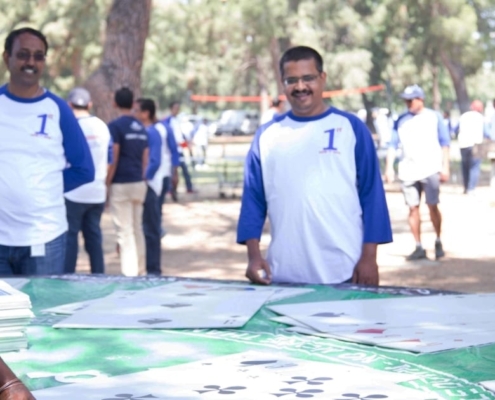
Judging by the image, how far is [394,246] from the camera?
14000 millimetres

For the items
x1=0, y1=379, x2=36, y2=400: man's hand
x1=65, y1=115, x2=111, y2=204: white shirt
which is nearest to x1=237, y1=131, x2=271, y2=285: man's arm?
x1=0, y1=379, x2=36, y2=400: man's hand

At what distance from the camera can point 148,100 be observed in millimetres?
11586

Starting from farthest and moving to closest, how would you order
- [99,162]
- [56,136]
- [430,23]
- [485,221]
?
1. [430,23]
2. [485,221]
3. [99,162]
4. [56,136]

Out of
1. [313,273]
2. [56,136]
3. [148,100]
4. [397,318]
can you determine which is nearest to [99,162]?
[148,100]

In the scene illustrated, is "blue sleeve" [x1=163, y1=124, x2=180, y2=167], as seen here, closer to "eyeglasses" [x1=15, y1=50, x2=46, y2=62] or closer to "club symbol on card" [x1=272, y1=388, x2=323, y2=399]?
"eyeglasses" [x1=15, y1=50, x2=46, y2=62]

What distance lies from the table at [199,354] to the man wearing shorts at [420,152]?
825 centimetres

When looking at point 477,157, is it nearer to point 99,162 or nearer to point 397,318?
point 99,162

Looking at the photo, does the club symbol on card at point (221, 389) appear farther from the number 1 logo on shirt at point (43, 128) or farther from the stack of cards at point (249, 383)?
the number 1 logo on shirt at point (43, 128)

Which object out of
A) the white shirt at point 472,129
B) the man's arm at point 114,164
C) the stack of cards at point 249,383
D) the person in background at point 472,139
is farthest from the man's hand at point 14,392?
the white shirt at point 472,129

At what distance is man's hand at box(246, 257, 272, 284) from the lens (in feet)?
14.8

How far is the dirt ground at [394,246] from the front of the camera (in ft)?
37.4

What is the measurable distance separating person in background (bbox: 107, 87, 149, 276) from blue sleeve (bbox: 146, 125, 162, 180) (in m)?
0.61

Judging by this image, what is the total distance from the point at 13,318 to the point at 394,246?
11193mm

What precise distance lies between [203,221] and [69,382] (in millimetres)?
15024
